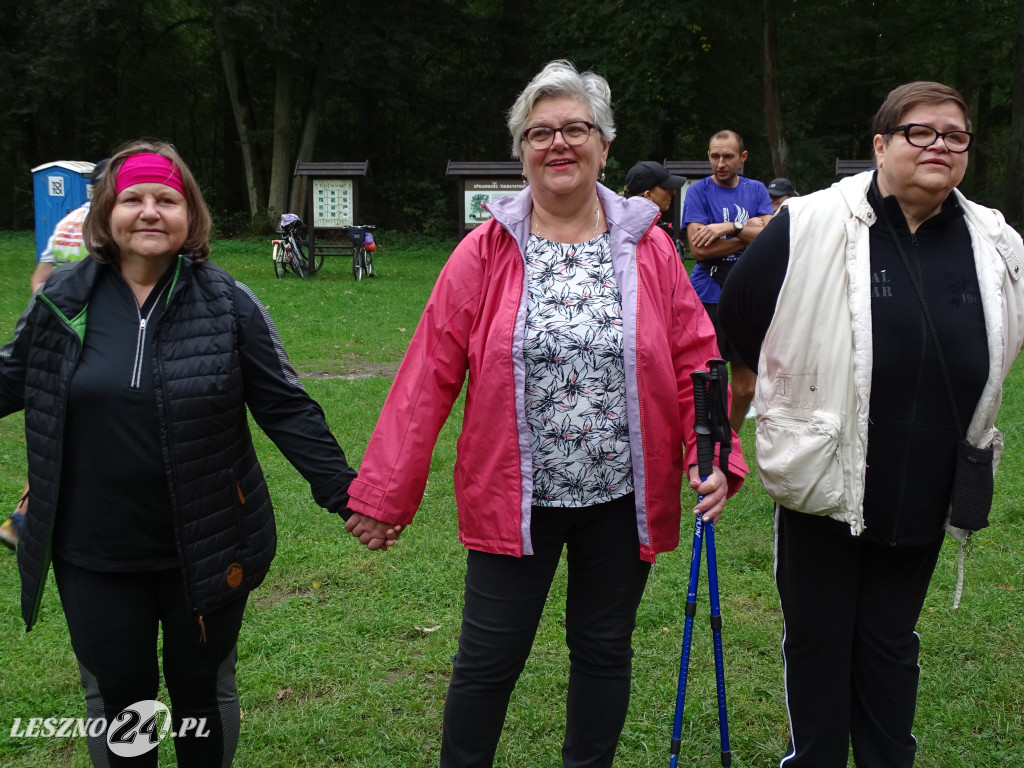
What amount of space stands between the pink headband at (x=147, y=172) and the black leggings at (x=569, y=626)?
1.31m

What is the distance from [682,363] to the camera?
Result: 9.24 feet

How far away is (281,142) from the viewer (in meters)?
29.7

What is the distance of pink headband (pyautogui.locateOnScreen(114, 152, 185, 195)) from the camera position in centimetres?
261

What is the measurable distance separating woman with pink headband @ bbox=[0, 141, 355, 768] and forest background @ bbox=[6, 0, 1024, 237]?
2449 centimetres

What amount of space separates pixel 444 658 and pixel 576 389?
176 cm

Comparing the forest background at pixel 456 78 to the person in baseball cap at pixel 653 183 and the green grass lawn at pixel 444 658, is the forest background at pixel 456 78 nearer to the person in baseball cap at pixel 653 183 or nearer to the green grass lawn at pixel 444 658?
the person in baseball cap at pixel 653 183

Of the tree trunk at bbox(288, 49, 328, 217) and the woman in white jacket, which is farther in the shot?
the tree trunk at bbox(288, 49, 328, 217)

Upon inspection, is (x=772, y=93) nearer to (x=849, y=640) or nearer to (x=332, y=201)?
(x=332, y=201)

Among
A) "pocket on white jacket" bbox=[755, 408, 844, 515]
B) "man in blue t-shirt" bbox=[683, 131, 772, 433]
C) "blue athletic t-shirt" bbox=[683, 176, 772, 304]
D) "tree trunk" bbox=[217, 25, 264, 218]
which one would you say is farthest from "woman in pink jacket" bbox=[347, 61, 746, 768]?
"tree trunk" bbox=[217, 25, 264, 218]

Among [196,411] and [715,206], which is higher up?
[715,206]

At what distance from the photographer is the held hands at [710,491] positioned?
2.71 meters

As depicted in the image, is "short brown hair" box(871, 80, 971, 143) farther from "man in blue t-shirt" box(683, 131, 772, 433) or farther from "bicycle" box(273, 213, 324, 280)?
"bicycle" box(273, 213, 324, 280)

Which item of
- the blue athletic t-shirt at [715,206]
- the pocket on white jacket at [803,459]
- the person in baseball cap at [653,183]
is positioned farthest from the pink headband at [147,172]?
the blue athletic t-shirt at [715,206]
